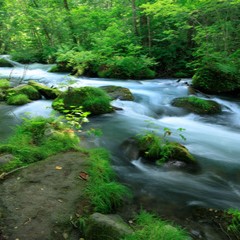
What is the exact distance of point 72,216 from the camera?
10.3 feet

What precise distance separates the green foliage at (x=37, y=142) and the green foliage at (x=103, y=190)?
77cm

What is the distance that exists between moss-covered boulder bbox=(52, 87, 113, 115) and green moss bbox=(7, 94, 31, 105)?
4.39 ft

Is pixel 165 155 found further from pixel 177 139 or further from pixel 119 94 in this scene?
pixel 119 94

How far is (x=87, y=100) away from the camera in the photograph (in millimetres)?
7695

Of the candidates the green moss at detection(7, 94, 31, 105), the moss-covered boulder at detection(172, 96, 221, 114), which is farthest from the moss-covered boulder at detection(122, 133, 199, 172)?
the green moss at detection(7, 94, 31, 105)

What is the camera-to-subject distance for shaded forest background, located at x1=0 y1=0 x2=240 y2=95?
1105 centimetres

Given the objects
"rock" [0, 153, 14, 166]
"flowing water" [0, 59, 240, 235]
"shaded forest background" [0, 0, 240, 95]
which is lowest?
"flowing water" [0, 59, 240, 235]

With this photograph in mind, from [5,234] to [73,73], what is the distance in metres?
13.3

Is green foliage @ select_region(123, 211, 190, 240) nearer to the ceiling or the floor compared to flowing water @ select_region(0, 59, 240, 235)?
nearer to the ceiling

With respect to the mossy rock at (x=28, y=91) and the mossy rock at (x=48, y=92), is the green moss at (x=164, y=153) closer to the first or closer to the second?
the mossy rock at (x=48, y=92)

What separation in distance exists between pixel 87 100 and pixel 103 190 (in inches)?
174

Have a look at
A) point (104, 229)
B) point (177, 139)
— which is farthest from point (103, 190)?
point (177, 139)

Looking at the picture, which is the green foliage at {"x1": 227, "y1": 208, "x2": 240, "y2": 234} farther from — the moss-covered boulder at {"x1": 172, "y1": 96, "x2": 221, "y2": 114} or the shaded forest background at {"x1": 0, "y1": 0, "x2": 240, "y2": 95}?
the shaded forest background at {"x1": 0, "y1": 0, "x2": 240, "y2": 95}

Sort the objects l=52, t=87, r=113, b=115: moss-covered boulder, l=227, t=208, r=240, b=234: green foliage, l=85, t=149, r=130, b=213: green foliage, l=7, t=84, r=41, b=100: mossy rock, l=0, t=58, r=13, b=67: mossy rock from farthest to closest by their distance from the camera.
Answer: l=0, t=58, r=13, b=67: mossy rock
l=7, t=84, r=41, b=100: mossy rock
l=52, t=87, r=113, b=115: moss-covered boulder
l=85, t=149, r=130, b=213: green foliage
l=227, t=208, r=240, b=234: green foliage
